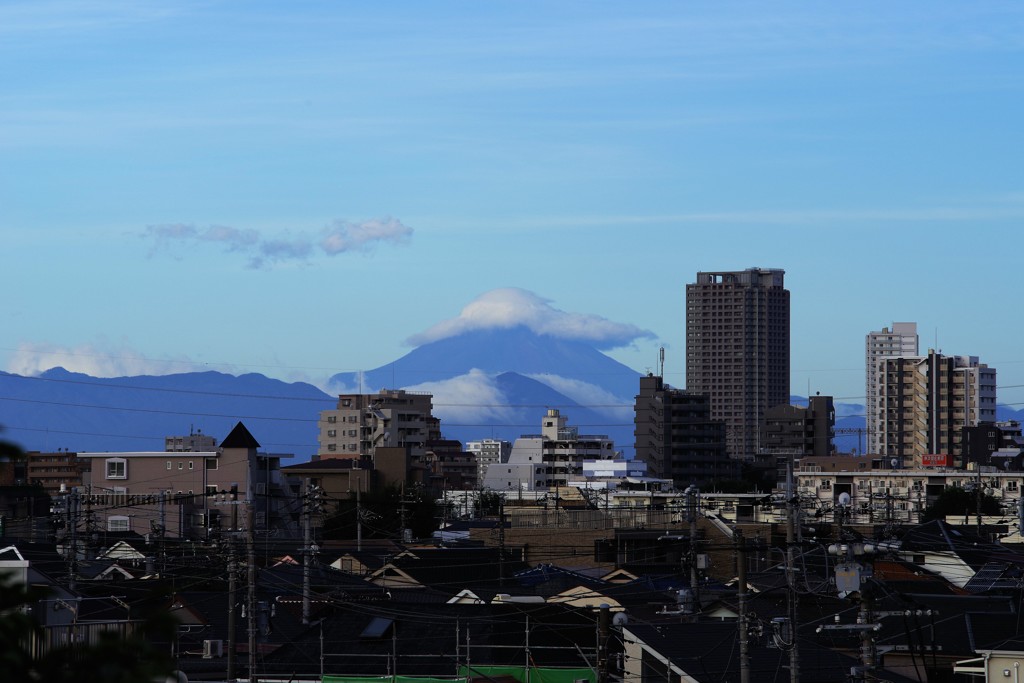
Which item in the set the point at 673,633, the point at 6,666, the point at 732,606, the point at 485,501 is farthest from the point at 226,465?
the point at 6,666

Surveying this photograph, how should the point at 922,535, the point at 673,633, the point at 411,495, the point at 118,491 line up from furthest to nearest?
the point at 411,495 < the point at 118,491 < the point at 922,535 < the point at 673,633

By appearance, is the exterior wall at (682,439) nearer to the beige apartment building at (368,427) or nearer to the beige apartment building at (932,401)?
the beige apartment building at (932,401)

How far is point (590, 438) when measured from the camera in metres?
168

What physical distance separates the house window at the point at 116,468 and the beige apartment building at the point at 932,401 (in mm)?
117288

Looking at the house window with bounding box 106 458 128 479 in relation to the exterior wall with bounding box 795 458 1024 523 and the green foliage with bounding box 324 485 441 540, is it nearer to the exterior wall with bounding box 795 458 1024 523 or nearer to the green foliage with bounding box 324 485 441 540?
the green foliage with bounding box 324 485 441 540

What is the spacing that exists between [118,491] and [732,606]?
48228 millimetres

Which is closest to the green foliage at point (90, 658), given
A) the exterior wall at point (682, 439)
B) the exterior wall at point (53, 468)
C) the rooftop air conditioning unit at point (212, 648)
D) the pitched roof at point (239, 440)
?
the rooftop air conditioning unit at point (212, 648)

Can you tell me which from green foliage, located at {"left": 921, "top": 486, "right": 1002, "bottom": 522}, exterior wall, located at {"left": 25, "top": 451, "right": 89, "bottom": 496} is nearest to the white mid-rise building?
exterior wall, located at {"left": 25, "top": 451, "right": 89, "bottom": 496}

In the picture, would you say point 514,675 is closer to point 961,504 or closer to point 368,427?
point 961,504

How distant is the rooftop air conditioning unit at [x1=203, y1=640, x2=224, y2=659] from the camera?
93.6 feet

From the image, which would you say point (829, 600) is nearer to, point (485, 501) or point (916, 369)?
point (485, 501)

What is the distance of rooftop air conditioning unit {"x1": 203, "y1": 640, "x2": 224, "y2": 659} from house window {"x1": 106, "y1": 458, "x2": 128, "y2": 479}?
45815mm

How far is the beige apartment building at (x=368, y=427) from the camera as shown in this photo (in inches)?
5620

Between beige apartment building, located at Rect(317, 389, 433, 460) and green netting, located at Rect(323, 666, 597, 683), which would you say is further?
beige apartment building, located at Rect(317, 389, 433, 460)
